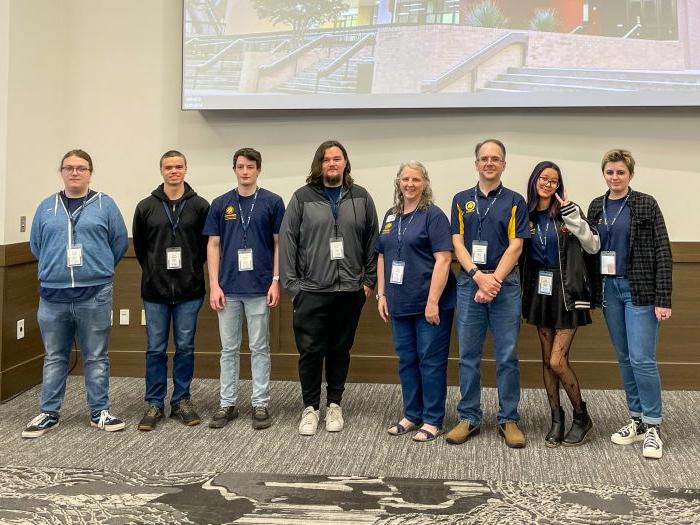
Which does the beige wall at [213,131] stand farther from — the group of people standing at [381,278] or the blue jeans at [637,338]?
the blue jeans at [637,338]

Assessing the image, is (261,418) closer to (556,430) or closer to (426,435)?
(426,435)

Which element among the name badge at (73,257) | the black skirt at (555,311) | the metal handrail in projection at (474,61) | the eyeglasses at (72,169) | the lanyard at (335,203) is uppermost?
the metal handrail in projection at (474,61)

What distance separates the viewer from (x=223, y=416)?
12.3 feet

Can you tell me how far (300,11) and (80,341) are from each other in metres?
2.50

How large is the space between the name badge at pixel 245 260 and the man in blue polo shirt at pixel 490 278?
1.05 meters

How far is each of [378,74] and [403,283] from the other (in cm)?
173

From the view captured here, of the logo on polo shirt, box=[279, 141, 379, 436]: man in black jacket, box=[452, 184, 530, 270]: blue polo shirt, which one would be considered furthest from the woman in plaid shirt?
the logo on polo shirt

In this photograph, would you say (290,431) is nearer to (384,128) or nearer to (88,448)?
(88,448)

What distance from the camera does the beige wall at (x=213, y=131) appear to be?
4.49 m

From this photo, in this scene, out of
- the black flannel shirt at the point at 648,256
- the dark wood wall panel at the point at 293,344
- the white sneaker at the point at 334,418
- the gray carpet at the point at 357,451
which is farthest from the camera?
the dark wood wall panel at the point at 293,344

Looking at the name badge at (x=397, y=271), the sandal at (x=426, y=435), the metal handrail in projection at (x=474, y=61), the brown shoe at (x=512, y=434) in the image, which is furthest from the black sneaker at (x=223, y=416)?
the metal handrail in projection at (x=474, y=61)

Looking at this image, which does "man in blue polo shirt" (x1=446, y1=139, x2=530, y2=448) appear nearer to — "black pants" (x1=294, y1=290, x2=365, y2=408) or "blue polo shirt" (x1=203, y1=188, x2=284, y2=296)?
"black pants" (x1=294, y1=290, x2=365, y2=408)

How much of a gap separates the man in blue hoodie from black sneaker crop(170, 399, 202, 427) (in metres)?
0.29

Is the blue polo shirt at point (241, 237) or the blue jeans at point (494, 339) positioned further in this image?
the blue polo shirt at point (241, 237)
